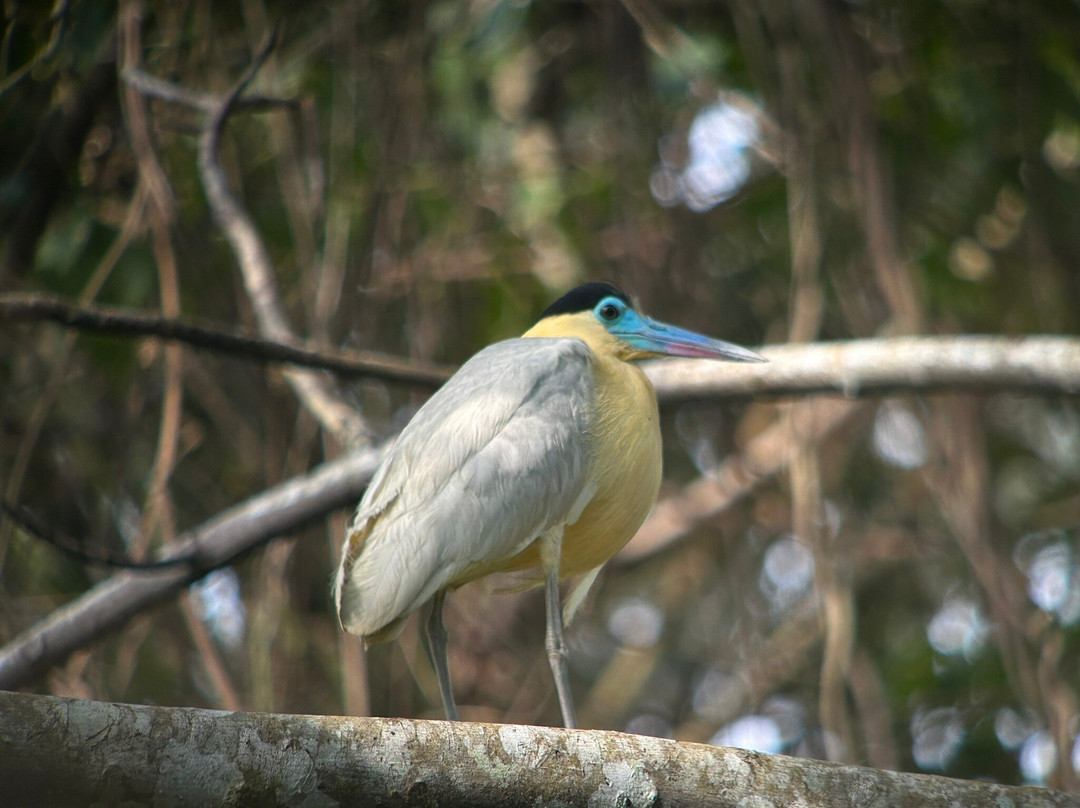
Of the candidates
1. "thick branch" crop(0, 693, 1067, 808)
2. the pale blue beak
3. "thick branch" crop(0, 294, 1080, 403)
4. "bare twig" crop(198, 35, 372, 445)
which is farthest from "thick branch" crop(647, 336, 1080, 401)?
"thick branch" crop(0, 693, 1067, 808)

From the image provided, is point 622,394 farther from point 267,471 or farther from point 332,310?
point 267,471

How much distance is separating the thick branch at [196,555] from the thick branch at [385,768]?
76.3 inches

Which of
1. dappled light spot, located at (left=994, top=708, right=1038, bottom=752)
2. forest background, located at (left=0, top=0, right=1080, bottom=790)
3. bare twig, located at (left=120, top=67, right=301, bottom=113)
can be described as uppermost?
bare twig, located at (left=120, top=67, right=301, bottom=113)

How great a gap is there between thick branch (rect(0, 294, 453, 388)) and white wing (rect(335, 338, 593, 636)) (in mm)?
718

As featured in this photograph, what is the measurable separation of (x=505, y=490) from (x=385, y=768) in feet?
3.50

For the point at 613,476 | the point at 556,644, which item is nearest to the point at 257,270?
the point at 613,476

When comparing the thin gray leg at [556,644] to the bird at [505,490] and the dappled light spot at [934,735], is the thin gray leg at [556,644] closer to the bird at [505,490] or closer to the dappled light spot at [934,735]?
the bird at [505,490]

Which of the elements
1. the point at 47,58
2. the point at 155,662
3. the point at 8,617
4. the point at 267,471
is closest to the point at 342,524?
the point at 267,471

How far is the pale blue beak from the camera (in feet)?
11.2

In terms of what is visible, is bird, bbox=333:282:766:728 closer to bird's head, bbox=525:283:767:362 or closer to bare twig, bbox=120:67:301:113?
bird's head, bbox=525:283:767:362

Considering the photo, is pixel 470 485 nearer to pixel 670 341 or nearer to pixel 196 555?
pixel 670 341

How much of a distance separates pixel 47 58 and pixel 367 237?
4.33ft

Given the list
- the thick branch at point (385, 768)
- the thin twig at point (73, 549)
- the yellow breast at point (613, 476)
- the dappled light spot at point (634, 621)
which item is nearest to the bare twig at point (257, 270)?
the thin twig at point (73, 549)

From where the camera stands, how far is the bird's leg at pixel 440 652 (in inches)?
116
